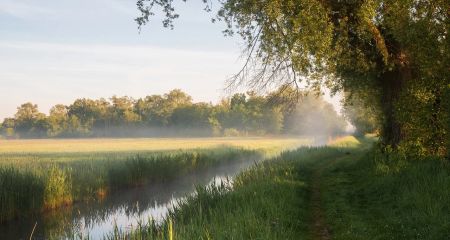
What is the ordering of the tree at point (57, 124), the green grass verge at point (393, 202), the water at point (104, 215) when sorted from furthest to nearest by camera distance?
1. the tree at point (57, 124)
2. the water at point (104, 215)
3. the green grass verge at point (393, 202)

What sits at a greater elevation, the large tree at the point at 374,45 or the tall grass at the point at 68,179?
the large tree at the point at 374,45

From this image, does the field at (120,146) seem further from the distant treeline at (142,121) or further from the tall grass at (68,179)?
the distant treeline at (142,121)

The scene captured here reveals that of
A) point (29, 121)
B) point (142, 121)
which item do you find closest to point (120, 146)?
point (142, 121)

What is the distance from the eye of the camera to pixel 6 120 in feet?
449

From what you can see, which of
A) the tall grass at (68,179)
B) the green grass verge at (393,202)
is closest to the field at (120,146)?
the tall grass at (68,179)

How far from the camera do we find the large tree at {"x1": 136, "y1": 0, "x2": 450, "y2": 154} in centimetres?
1566

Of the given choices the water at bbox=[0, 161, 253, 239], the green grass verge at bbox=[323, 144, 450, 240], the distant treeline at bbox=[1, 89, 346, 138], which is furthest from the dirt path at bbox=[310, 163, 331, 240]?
the distant treeline at bbox=[1, 89, 346, 138]

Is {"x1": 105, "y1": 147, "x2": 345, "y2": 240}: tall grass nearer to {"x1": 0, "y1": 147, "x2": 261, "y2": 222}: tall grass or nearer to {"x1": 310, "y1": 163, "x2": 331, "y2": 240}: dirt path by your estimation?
{"x1": 310, "y1": 163, "x2": 331, "y2": 240}: dirt path

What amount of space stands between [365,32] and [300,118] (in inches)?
5029

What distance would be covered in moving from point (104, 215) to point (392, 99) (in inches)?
609

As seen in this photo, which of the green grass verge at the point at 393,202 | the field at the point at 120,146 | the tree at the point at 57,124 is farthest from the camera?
the tree at the point at 57,124

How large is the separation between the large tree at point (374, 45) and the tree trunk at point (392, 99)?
5cm

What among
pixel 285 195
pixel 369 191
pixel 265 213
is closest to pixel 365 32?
pixel 369 191

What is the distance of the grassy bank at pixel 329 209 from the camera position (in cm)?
962
